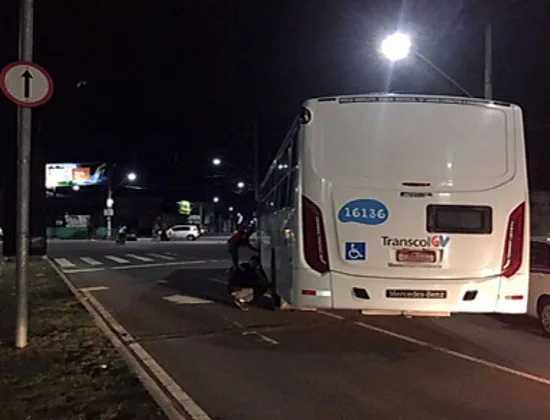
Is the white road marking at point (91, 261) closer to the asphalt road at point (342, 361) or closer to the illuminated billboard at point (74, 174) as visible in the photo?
the asphalt road at point (342, 361)

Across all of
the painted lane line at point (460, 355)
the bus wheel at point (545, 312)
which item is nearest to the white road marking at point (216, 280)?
the painted lane line at point (460, 355)

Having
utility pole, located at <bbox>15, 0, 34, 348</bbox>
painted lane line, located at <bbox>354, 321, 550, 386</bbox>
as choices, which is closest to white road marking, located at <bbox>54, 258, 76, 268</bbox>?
painted lane line, located at <bbox>354, 321, 550, 386</bbox>

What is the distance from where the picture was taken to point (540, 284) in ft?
35.4

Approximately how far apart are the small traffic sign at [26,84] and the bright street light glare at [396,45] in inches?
335

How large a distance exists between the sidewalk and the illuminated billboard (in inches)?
2896

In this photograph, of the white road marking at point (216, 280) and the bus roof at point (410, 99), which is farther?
the white road marking at point (216, 280)

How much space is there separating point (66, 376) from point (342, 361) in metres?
3.46

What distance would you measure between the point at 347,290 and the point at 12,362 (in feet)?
13.5

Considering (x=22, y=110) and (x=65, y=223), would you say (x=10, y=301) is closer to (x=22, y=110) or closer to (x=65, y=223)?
(x=22, y=110)

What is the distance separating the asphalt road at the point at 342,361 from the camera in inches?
255

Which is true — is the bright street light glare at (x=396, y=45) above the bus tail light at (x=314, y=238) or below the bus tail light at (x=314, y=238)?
above

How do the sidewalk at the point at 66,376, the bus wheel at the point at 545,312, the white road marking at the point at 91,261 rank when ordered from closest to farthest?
the sidewalk at the point at 66,376
the bus wheel at the point at 545,312
the white road marking at the point at 91,261

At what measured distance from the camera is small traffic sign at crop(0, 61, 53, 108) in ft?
27.2

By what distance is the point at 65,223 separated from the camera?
86.3m
